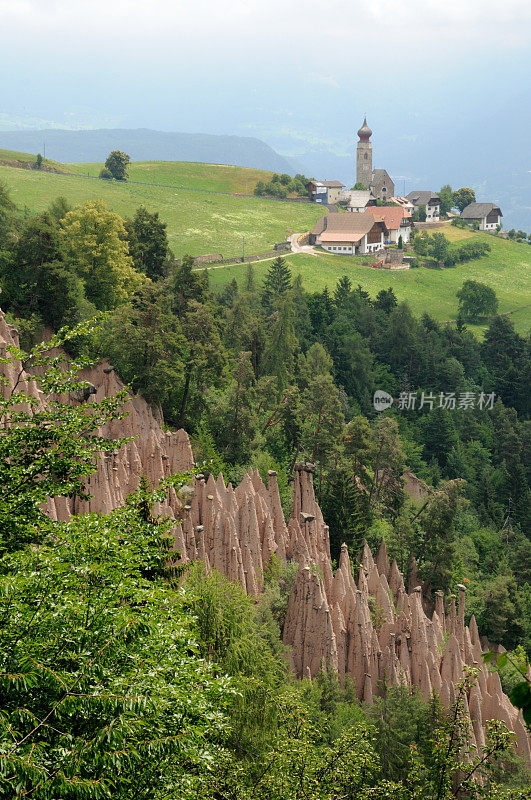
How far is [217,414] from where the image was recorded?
52.4 metres

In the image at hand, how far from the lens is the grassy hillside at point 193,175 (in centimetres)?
14912

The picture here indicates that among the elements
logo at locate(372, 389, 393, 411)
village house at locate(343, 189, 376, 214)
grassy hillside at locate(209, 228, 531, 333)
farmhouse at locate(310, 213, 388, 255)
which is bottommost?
logo at locate(372, 389, 393, 411)

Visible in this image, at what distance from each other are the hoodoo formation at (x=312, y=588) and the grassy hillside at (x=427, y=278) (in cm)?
6150

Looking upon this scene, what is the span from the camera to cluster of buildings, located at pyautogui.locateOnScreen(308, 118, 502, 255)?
440ft

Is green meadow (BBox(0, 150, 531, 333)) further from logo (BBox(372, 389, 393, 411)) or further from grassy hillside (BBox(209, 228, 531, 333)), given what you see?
logo (BBox(372, 389, 393, 411))

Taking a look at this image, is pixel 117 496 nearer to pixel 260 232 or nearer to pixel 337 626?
pixel 337 626

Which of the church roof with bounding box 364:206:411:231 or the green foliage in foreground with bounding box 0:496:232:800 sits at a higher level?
the church roof with bounding box 364:206:411:231

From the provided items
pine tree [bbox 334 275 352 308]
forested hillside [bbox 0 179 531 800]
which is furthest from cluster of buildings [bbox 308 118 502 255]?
pine tree [bbox 334 275 352 308]

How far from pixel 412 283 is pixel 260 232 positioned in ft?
82.2

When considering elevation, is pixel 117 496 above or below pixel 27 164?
below

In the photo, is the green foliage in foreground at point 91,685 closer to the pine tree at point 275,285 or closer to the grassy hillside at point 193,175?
the pine tree at point 275,285

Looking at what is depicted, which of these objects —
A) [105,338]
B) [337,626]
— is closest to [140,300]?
[105,338]

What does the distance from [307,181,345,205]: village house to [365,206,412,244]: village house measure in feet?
25.4

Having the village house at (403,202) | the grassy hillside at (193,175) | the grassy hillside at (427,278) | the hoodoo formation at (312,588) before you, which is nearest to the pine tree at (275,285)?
the grassy hillside at (427,278)
